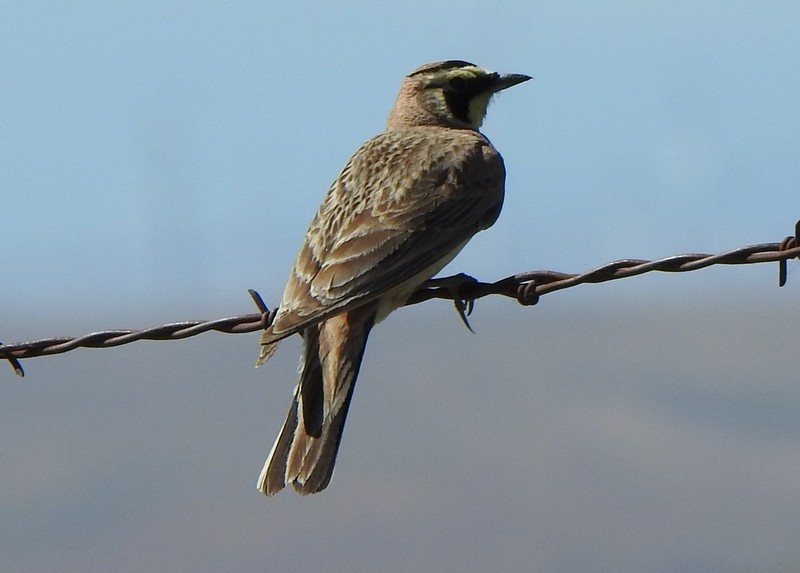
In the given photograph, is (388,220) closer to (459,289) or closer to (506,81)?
(459,289)

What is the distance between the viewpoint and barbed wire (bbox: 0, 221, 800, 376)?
16.8 feet

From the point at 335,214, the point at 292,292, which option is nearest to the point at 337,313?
the point at 292,292

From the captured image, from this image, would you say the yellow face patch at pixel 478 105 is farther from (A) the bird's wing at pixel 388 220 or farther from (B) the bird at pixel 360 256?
(A) the bird's wing at pixel 388 220

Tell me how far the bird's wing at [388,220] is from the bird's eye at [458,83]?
947mm

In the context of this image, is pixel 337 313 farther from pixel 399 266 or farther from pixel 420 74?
pixel 420 74

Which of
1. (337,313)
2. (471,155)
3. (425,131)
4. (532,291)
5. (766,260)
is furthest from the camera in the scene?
(425,131)

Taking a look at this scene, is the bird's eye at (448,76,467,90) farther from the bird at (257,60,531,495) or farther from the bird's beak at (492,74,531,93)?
the bird at (257,60,531,495)

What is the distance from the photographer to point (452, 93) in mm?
9914

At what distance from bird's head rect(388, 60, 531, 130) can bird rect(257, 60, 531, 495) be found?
2.28ft

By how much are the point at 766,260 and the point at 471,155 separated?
11.7ft

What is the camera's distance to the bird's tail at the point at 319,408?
6.62 m

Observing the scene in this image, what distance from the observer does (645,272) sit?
5.38m

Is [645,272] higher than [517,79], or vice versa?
[517,79]

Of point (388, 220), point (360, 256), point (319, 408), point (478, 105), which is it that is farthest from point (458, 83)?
point (319, 408)
